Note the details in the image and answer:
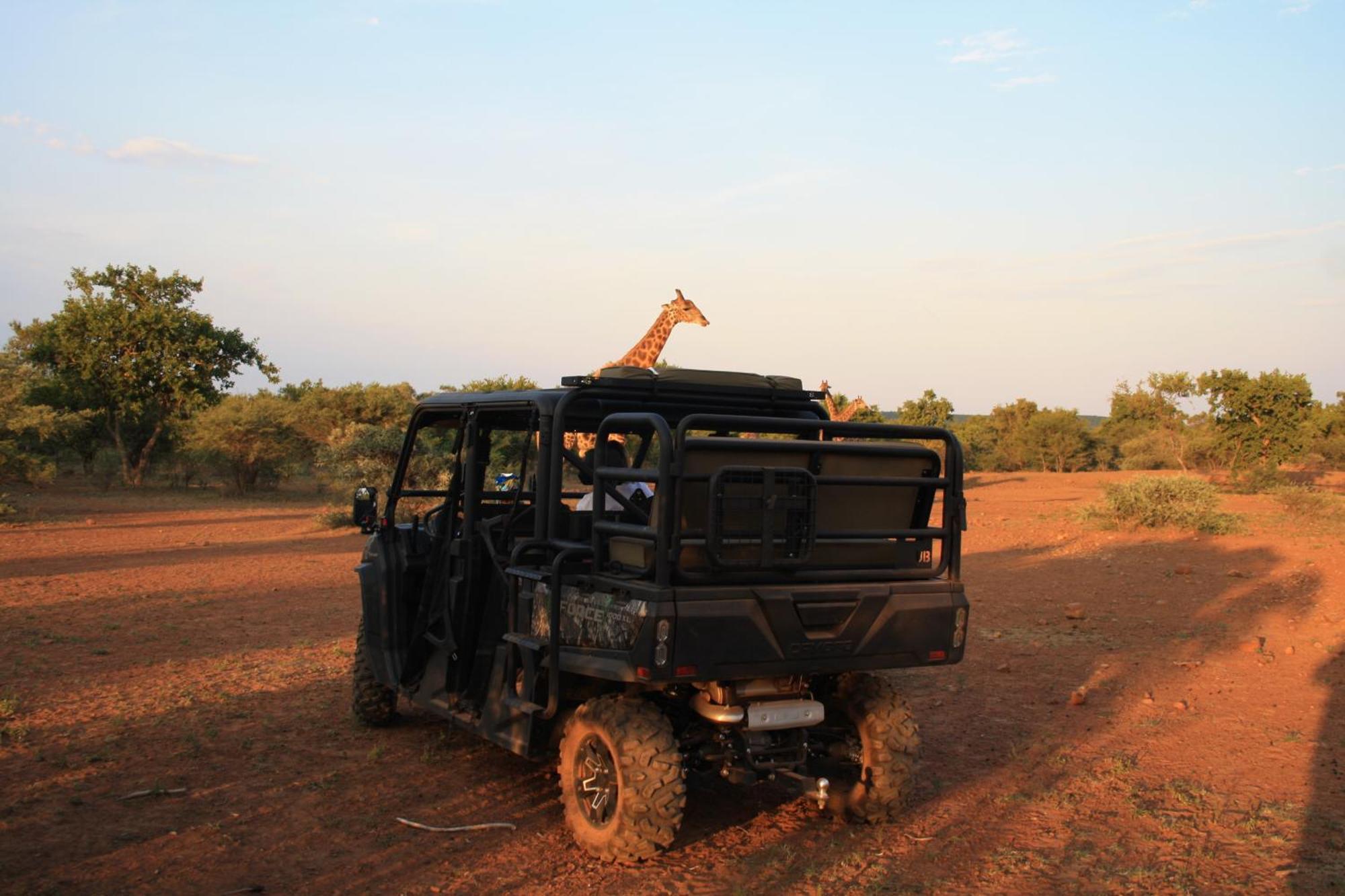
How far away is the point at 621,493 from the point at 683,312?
55.3ft

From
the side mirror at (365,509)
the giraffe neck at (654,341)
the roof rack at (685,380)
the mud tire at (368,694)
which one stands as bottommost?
the mud tire at (368,694)

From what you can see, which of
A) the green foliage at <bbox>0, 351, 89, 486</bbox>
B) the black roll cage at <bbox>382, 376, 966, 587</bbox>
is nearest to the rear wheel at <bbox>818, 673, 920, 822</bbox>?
the black roll cage at <bbox>382, 376, 966, 587</bbox>

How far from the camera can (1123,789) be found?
19.3 ft

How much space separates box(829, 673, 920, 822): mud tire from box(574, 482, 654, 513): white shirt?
1436 mm

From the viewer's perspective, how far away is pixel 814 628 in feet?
15.2

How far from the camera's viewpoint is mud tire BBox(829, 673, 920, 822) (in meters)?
5.07

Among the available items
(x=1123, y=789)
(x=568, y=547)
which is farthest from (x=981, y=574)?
(x=568, y=547)

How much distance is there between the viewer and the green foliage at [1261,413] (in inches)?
1232

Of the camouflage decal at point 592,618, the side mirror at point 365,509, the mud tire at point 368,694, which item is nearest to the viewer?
the camouflage decal at point 592,618

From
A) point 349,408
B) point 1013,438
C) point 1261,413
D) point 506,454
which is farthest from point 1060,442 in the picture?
point 506,454

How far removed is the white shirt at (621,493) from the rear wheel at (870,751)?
140 centimetres

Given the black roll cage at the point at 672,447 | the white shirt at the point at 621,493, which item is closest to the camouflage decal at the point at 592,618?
the black roll cage at the point at 672,447

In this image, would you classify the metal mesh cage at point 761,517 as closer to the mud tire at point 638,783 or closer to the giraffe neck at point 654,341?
the mud tire at point 638,783

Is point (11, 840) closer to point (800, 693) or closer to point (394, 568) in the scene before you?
point (394, 568)
